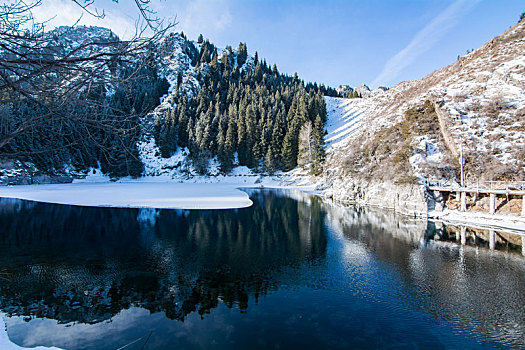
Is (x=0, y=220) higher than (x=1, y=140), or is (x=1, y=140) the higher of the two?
(x=1, y=140)

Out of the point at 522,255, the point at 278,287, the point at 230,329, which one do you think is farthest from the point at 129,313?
the point at 522,255

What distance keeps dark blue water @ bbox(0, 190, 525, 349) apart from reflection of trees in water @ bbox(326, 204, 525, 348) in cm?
5

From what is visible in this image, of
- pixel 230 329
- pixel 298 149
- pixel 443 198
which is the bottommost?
pixel 230 329

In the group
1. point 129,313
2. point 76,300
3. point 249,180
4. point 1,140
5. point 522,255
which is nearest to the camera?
point 1,140

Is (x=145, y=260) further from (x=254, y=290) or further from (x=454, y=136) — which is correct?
(x=454, y=136)

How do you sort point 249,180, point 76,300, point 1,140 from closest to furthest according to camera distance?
1. point 1,140
2. point 76,300
3. point 249,180

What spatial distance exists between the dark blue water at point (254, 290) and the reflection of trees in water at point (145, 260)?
0.21 feet

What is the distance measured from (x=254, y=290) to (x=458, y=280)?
8.12 meters

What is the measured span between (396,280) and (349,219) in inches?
461

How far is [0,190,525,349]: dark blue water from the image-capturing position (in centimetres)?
668

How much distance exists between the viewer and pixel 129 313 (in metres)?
7.57

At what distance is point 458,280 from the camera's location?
396 inches

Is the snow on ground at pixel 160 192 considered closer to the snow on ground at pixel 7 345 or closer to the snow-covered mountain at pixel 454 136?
the snow-covered mountain at pixel 454 136

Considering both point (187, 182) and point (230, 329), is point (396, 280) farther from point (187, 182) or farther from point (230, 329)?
point (187, 182)
